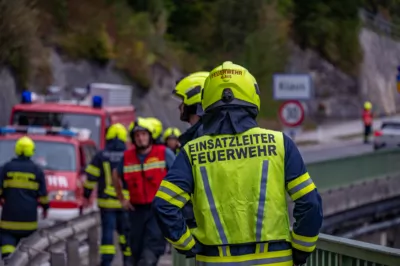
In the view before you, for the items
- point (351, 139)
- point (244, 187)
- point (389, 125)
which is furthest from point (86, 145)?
point (351, 139)

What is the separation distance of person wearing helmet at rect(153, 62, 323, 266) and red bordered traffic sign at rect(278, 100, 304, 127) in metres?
14.6

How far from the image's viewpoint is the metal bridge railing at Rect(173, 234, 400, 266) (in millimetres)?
6324

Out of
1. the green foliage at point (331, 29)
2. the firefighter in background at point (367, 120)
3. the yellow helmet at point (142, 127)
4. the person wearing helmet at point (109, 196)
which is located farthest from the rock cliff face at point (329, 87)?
the yellow helmet at point (142, 127)

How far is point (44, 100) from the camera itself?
22.0m

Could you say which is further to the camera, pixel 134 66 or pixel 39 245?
pixel 134 66

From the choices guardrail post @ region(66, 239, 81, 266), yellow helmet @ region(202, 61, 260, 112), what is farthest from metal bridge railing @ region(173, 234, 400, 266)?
guardrail post @ region(66, 239, 81, 266)

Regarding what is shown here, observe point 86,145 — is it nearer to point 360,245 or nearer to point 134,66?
point 360,245

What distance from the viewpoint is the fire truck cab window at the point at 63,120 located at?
20.4m

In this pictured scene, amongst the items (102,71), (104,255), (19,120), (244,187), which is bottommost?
(104,255)

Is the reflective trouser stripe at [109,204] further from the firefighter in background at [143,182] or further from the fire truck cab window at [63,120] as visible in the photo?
the fire truck cab window at [63,120]

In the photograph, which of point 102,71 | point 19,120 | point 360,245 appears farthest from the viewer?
point 102,71

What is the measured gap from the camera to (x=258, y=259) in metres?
5.30

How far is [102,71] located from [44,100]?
1516cm

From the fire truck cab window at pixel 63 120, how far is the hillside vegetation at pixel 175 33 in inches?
361
